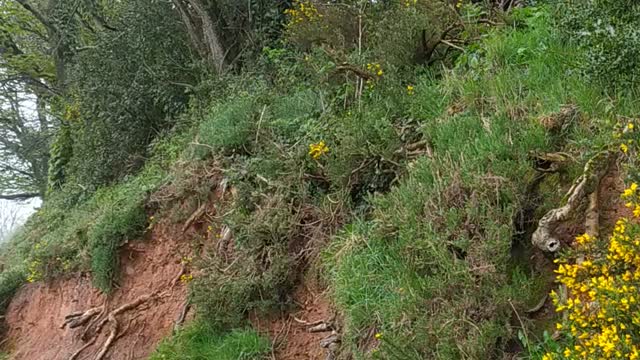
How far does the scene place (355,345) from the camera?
345cm

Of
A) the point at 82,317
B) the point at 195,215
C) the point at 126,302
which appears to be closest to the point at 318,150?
the point at 195,215

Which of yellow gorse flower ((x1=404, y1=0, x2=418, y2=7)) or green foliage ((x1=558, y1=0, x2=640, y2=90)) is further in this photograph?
yellow gorse flower ((x1=404, y1=0, x2=418, y2=7))

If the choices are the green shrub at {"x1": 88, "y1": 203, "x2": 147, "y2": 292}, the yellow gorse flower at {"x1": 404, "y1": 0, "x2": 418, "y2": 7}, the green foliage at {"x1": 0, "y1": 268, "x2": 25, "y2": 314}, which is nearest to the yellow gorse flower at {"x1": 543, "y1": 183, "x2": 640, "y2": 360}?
the yellow gorse flower at {"x1": 404, "y1": 0, "x2": 418, "y2": 7}

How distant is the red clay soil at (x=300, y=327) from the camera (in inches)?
163

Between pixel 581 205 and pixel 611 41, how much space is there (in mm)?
1139

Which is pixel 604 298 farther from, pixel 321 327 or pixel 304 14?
pixel 304 14

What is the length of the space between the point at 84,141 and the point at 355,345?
26.8ft

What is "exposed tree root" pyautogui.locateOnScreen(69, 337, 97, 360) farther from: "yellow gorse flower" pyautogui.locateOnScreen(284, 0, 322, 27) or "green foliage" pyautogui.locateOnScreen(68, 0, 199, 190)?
"yellow gorse flower" pyautogui.locateOnScreen(284, 0, 322, 27)

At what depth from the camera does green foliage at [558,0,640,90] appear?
3387 mm

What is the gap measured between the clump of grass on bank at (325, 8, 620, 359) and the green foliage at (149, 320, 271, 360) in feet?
2.63

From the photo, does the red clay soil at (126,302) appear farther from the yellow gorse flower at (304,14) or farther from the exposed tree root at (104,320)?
the yellow gorse flower at (304,14)

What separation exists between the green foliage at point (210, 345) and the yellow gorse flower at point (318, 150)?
1.47m

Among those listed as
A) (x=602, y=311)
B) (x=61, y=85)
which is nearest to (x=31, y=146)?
(x=61, y=85)

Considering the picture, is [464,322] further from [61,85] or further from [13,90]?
[13,90]
